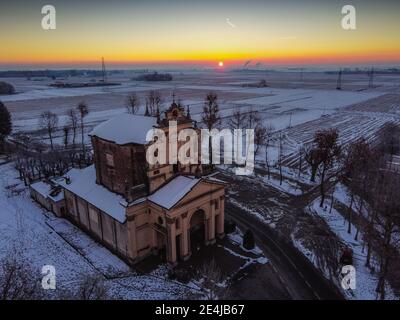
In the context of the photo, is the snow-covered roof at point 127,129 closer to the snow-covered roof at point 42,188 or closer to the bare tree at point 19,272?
the snow-covered roof at point 42,188

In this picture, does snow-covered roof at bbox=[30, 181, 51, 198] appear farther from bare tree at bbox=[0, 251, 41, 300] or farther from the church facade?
bare tree at bbox=[0, 251, 41, 300]

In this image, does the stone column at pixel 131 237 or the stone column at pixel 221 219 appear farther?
the stone column at pixel 221 219

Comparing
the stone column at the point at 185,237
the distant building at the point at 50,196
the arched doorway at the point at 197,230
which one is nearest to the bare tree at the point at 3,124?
the distant building at the point at 50,196

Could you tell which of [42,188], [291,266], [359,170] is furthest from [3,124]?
[359,170]

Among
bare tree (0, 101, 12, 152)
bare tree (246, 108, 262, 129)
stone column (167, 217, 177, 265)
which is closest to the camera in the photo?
stone column (167, 217, 177, 265)

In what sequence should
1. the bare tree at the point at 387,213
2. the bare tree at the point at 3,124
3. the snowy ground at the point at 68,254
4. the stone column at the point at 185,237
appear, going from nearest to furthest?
the bare tree at the point at 387,213 < the snowy ground at the point at 68,254 < the stone column at the point at 185,237 < the bare tree at the point at 3,124

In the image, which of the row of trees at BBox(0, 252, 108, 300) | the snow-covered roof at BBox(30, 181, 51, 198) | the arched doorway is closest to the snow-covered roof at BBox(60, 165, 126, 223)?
the snow-covered roof at BBox(30, 181, 51, 198)

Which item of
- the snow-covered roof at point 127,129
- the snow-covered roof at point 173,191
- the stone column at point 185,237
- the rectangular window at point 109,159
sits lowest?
the stone column at point 185,237
